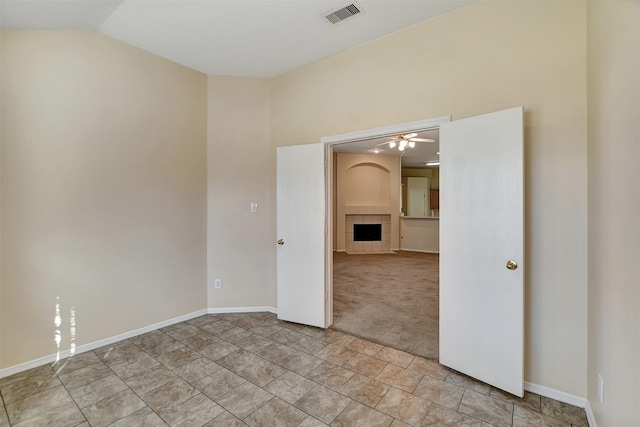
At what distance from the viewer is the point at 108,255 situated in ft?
9.13

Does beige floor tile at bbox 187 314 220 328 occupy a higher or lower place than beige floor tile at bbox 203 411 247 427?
higher

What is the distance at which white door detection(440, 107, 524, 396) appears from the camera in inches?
77.2

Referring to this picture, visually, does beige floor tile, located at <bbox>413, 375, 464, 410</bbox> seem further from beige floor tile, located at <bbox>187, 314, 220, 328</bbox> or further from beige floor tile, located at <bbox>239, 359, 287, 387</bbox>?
beige floor tile, located at <bbox>187, 314, 220, 328</bbox>

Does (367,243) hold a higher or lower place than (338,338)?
higher

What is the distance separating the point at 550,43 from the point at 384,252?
6878mm

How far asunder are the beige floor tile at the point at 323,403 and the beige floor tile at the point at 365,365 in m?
0.36

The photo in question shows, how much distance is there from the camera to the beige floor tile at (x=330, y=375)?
2.16m

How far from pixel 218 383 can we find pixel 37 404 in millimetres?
1181

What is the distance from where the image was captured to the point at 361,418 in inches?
70.3

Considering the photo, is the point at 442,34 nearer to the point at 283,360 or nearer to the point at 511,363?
the point at 511,363

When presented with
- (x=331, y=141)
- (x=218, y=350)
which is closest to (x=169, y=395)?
(x=218, y=350)

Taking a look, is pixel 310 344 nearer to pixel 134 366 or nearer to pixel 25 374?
pixel 134 366

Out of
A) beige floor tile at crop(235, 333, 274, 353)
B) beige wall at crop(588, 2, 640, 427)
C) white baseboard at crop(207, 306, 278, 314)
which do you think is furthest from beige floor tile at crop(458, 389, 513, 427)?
white baseboard at crop(207, 306, 278, 314)

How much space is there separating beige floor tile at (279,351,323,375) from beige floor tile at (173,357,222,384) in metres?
0.57
